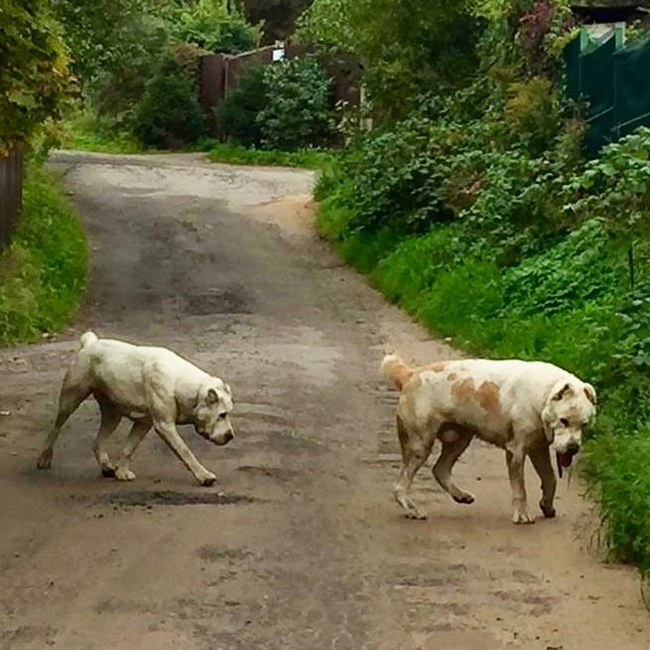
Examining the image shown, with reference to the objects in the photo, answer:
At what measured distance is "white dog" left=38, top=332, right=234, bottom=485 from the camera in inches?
380

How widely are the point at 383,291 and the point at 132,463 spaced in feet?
31.9

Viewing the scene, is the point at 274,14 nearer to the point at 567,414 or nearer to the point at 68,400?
the point at 68,400

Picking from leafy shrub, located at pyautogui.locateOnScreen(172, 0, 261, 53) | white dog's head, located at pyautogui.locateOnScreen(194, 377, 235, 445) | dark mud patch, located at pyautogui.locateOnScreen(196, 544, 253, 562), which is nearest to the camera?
dark mud patch, located at pyautogui.locateOnScreen(196, 544, 253, 562)

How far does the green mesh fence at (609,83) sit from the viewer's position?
16406 mm

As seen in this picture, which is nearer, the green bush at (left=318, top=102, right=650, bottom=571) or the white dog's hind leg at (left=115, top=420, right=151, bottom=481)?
the white dog's hind leg at (left=115, top=420, right=151, bottom=481)

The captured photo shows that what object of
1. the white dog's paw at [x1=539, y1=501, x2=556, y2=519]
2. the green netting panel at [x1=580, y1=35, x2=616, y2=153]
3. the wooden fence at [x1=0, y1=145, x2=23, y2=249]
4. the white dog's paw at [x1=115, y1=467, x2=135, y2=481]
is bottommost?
the wooden fence at [x1=0, y1=145, x2=23, y2=249]

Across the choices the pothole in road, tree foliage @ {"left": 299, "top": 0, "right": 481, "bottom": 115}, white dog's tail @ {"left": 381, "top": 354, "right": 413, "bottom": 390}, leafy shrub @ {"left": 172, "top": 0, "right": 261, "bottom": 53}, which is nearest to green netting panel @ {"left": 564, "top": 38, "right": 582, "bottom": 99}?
the pothole in road

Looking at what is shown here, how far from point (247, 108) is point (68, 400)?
2992 centimetres

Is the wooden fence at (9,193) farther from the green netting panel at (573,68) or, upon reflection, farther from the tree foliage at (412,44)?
the green netting panel at (573,68)

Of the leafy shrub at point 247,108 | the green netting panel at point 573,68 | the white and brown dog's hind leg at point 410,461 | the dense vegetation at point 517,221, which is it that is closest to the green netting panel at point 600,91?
the dense vegetation at point 517,221

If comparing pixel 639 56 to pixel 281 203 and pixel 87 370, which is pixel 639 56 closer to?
pixel 87 370

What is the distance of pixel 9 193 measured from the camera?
21875 mm

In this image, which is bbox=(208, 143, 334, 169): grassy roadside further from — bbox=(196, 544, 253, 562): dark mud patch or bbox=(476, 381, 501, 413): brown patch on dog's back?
bbox=(196, 544, 253, 562): dark mud patch

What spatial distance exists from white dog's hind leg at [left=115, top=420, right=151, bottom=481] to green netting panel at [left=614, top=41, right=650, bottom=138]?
7756mm
